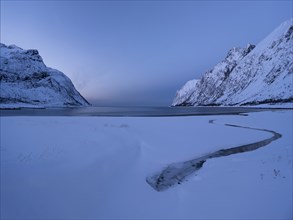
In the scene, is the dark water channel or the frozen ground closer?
the frozen ground

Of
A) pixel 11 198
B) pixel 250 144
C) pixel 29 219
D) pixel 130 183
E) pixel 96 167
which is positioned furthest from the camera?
pixel 250 144

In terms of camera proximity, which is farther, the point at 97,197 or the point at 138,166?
the point at 138,166

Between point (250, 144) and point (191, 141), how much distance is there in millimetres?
4979

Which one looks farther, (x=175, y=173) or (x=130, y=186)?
(x=175, y=173)

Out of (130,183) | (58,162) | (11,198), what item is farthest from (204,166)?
(11,198)

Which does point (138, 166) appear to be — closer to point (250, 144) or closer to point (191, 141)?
point (191, 141)

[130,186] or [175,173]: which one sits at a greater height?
[175,173]

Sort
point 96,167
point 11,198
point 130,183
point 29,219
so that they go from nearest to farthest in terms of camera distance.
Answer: point 29,219
point 11,198
point 130,183
point 96,167

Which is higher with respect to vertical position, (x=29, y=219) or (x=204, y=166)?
(x=204, y=166)

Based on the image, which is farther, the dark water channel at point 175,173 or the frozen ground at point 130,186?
the dark water channel at point 175,173

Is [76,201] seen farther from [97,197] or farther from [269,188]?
[269,188]

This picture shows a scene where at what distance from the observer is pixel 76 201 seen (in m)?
7.84

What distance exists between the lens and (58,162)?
11203mm

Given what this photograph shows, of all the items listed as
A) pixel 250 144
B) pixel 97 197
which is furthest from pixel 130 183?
pixel 250 144
